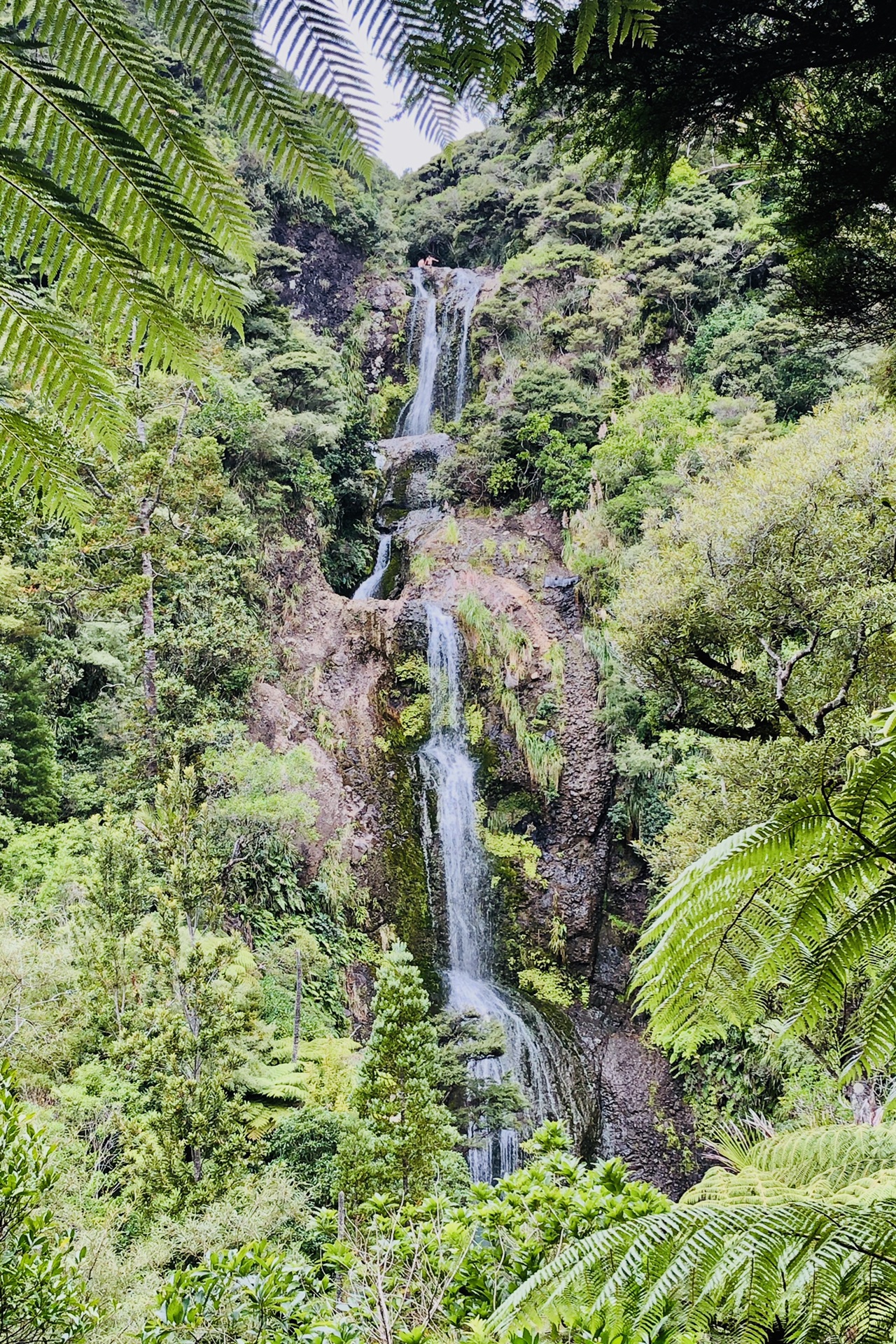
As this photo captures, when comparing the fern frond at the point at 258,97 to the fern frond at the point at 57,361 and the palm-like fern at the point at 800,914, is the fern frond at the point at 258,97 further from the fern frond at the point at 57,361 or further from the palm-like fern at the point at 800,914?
the palm-like fern at the point at 800,914

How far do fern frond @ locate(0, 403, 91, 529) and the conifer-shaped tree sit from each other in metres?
5.46

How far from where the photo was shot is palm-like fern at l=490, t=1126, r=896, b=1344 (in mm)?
1090

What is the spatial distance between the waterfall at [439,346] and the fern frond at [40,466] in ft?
62.6

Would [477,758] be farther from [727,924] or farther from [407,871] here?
[727,924]

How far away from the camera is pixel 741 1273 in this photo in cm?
120

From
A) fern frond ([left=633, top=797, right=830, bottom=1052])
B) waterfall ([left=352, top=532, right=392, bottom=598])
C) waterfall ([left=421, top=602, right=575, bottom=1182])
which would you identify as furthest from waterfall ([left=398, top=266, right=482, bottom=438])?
fern frond ([left=633, top=797, right=830, bottom=1052])

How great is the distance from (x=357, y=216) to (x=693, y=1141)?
73.9ft

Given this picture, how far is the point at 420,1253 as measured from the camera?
2064 mm

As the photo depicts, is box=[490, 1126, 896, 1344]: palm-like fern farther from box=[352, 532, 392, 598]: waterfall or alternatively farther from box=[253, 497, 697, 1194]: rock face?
box=[352, 532, 392, 598]: waterfall

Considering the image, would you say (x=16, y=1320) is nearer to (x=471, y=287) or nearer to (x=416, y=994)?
(x=416, y=994)

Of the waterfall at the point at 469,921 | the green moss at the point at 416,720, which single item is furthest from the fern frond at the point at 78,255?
the green moss at the point at 416,720

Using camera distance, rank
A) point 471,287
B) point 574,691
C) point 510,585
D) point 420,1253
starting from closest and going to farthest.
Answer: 1. point 420,1253
2. point 574,691
3. point 510,585
4. point 471,287

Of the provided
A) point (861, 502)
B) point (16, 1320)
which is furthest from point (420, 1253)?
point (861, 502)

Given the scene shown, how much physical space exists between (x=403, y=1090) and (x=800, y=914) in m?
5.39
